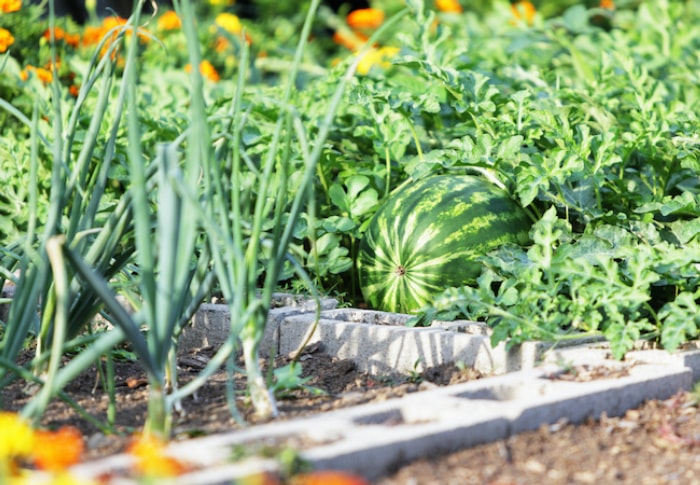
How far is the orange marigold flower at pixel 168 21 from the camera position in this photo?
5.89m

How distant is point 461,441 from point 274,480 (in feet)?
1.43

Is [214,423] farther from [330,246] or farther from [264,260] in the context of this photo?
[330,246]

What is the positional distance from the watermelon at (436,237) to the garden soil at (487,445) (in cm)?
58

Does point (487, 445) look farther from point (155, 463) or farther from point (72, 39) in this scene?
point (72, 39)

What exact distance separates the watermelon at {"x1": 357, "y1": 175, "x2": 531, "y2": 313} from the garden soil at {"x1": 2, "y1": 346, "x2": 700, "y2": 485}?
580 millimetres

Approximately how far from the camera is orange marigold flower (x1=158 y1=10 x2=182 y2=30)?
5.89 meters

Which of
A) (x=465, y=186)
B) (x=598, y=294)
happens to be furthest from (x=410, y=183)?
(x=598, y=294)

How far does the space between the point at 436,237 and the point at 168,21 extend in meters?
3.40

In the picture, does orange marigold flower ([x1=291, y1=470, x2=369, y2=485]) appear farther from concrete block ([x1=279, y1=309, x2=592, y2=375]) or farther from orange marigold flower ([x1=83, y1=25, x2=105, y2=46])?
orange marigold flower ([x1=83, y1=25, x2=105, y2=46])

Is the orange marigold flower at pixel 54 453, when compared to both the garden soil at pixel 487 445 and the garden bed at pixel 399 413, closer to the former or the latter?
the garden bed at pixel 399 413

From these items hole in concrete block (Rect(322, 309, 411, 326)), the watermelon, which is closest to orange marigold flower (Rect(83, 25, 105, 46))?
the watermelon

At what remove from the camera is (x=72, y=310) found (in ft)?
7.04

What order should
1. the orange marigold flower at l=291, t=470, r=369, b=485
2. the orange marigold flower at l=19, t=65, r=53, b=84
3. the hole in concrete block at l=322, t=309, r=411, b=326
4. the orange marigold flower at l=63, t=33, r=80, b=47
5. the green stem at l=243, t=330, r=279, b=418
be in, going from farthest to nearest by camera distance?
the orange marigold flower at l=63, t=33, r=80, b=47 → the orange marigold flower at l=19, t=65, r=53, b=84 → the hole in concrete block at l=322, t=309, r=411, b=326 → the green stem at l=243, t=330, r=279, b=418 → the orange marigold flower at l=291, t=470, r=369, b=485

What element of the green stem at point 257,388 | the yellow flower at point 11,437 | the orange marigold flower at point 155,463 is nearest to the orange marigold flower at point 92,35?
the green stem at point 257,388
